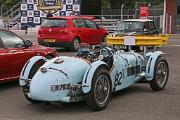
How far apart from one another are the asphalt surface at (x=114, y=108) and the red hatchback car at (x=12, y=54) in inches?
14.5

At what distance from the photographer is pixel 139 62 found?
9.58m

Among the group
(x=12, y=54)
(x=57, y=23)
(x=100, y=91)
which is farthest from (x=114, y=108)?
(x=57, y=23)

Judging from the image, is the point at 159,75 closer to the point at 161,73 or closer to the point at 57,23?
the point at 161,73

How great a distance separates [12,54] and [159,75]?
3121 mm

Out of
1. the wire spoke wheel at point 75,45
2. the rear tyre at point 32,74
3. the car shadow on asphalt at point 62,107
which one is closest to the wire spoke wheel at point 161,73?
the car shadow on asphalt at point 62,107

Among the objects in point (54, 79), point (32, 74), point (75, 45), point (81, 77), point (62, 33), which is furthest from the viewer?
point (75, 45)

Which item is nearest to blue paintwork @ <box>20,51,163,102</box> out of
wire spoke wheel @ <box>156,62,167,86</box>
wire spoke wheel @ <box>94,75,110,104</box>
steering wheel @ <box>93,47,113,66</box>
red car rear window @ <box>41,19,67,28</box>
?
steering wheel @ <box>93,47,113,66</box>

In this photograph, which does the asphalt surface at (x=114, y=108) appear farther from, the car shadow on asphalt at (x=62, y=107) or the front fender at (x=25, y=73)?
the front fender at (x=25, y=73)

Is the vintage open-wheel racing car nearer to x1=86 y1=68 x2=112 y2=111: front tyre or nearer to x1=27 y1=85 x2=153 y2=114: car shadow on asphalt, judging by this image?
x1=86 y1=68 x2=112 y2=111: front tyre

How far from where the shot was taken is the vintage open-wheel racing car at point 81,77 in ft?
25.2

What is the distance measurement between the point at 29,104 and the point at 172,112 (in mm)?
2570

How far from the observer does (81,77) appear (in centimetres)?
798

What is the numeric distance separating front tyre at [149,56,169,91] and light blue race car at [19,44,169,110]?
0.49m

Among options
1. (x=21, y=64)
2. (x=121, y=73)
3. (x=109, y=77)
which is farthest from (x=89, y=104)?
(x=21, y=64)
